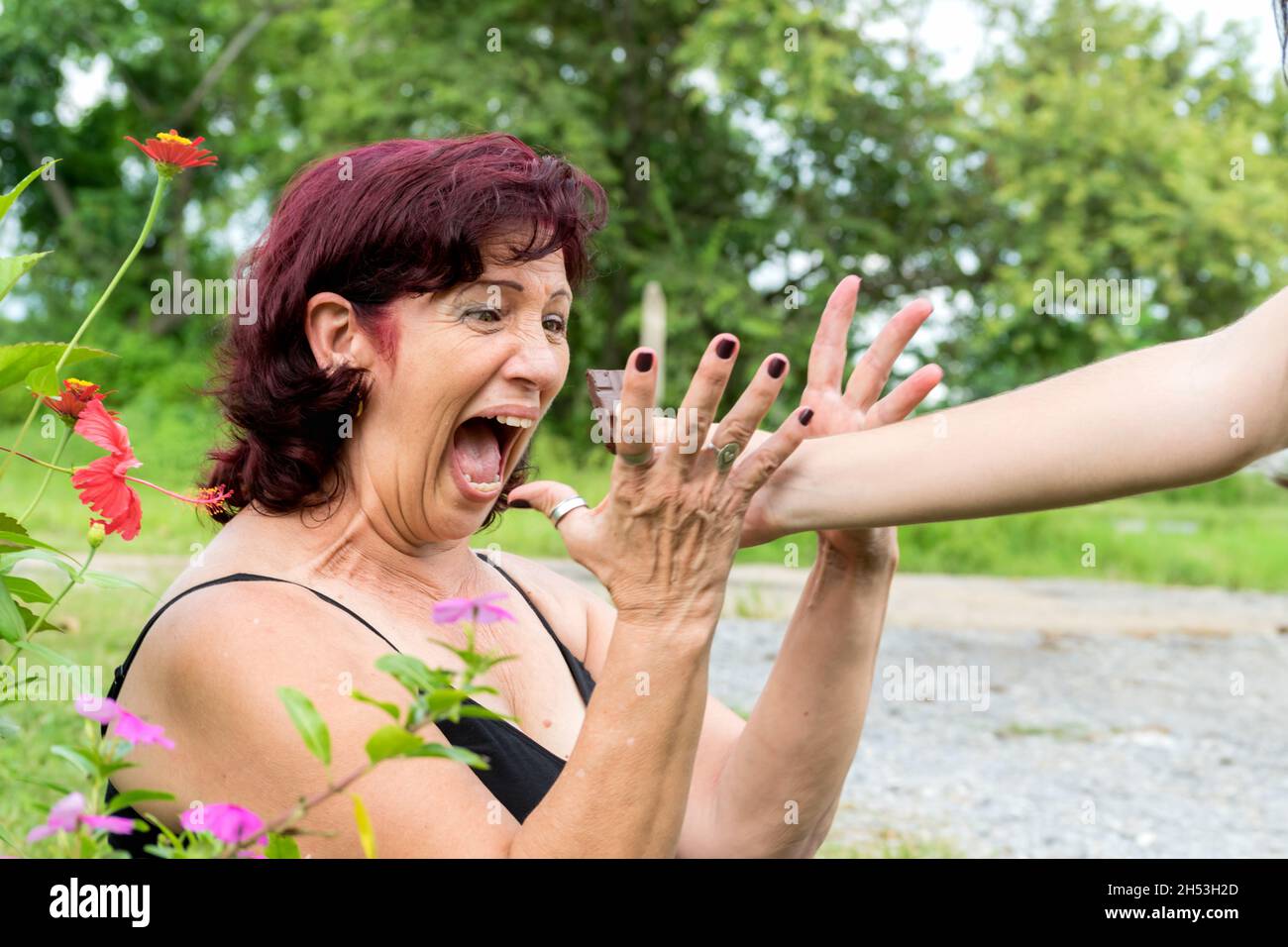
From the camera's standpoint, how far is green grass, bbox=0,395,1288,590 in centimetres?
1012

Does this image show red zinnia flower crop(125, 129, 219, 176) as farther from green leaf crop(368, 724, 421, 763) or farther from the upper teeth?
green leaf crop(368, 724, 421, 763)

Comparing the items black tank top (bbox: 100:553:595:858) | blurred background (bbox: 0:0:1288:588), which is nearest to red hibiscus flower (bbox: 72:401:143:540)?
black tank top (bbox: 100:553:595:858)

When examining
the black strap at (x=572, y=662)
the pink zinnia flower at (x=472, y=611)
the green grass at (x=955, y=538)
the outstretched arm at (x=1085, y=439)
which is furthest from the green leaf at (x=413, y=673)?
the green grass at (x=955, y=538)

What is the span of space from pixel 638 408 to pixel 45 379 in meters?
0.58

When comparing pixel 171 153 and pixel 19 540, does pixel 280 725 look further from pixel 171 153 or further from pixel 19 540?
pixel 171 153

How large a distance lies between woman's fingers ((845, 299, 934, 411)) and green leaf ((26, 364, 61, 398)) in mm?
980

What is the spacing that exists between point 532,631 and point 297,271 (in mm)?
640

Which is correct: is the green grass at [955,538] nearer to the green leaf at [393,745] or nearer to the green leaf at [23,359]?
the green leaf at [23,359]

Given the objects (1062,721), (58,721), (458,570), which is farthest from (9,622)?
(1062,721)

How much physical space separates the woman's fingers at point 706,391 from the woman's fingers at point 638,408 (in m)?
0.04

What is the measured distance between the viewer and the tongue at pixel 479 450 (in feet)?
6.35

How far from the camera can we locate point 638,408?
135 cm
